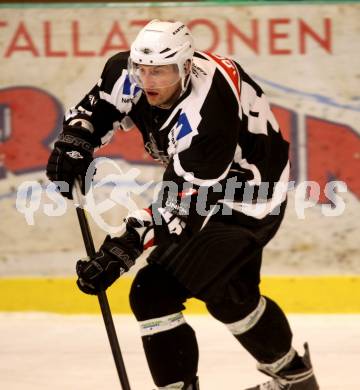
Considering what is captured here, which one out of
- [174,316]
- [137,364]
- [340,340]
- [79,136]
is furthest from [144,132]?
[340,340]

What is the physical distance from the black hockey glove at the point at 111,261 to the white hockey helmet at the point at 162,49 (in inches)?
16.6

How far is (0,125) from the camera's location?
17.1 feet

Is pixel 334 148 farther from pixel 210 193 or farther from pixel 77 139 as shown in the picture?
pixel 210 193

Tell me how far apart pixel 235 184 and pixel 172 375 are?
557 mm

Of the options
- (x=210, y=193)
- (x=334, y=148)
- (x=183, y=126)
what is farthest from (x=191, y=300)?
(x=183, y=126)

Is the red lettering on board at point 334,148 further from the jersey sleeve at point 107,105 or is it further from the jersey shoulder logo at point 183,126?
the jersey shoulder logo at point 183,126

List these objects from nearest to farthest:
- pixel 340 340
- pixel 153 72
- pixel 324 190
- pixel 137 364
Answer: pixel 153 72 → pixel 137 364 → pixel 340 340 → pixel 324 190

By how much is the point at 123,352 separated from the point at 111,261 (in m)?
1.43

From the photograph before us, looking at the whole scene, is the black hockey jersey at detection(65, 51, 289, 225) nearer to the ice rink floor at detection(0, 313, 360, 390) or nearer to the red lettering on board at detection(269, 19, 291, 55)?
the ice rink floor at detection(0, 313, 360, 390)

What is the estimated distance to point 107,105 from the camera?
3475 millimetres

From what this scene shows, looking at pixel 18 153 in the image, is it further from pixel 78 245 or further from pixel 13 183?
pixel 78 245

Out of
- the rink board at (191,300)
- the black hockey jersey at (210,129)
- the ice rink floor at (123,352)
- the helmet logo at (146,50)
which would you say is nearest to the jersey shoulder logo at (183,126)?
the black hockey jersey at (210,129)

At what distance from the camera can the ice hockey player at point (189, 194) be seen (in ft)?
10.1

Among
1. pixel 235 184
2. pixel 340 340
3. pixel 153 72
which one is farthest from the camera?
pixel 340 340
